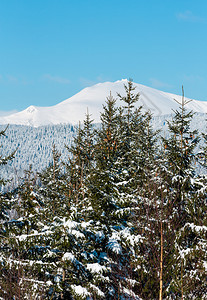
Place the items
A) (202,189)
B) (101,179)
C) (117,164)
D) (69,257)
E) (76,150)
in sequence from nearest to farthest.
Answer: (69,257) < (202,189) < (101,179) < (117,164) < (76,150)

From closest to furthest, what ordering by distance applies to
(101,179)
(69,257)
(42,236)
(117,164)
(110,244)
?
(69,257), (42,236), (110,244), (101,179), (117,164)

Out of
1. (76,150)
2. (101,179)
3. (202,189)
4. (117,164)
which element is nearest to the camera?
(202,189)

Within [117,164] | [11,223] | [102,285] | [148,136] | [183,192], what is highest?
[148,136]

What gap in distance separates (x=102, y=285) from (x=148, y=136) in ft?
37.8

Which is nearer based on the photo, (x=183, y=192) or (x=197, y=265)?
(x=197, y=265)

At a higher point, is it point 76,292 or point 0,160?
point 0,160

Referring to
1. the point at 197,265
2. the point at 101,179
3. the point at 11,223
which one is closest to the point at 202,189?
the point at 197,265

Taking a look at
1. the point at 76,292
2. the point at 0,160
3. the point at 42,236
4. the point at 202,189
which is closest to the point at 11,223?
the point at 42,236

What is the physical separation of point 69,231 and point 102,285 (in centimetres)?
285

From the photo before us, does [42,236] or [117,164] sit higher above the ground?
[117,164]

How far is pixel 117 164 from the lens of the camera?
1436 centimetres

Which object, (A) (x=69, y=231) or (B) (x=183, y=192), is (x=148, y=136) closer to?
(B) (x=183, y=192)

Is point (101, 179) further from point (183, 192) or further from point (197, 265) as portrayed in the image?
point (197, 265)

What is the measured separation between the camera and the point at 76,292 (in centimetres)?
1015
